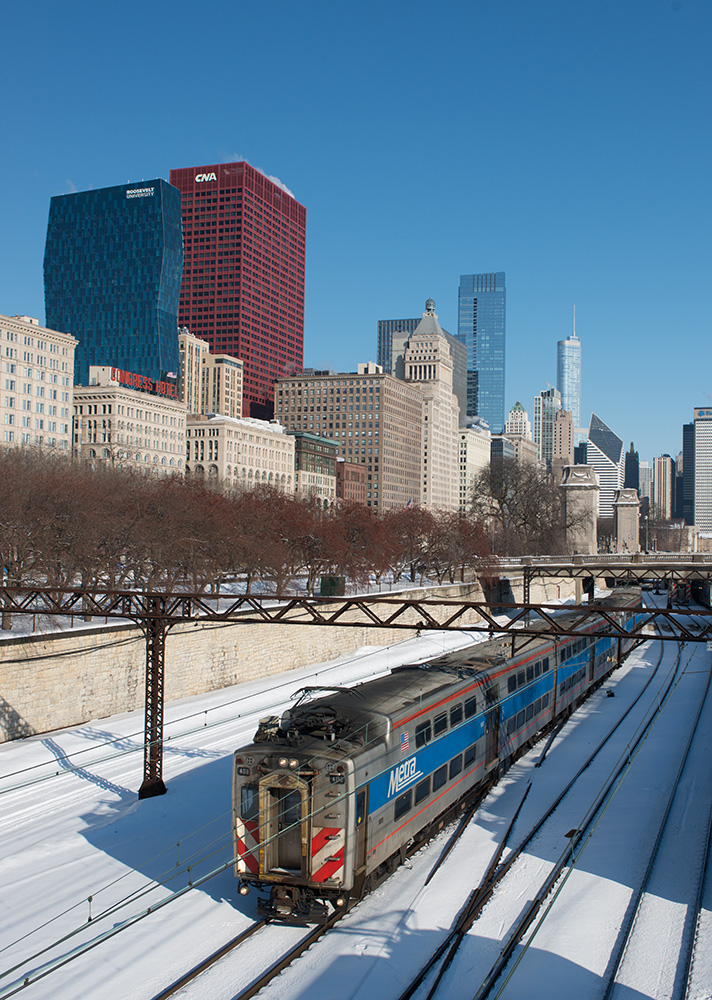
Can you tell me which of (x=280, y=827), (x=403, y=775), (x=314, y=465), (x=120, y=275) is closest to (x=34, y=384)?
(x=314, y=465)

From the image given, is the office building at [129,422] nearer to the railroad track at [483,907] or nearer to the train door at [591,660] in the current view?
the train door at [591,660]

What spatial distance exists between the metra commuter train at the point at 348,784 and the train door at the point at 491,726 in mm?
926

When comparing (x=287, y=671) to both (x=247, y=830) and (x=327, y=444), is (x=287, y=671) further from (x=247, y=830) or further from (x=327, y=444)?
(x=327, y=444)

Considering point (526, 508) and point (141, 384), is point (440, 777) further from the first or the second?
point (141, 384)

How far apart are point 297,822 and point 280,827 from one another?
53 cm

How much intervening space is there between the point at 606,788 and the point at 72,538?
28.9m

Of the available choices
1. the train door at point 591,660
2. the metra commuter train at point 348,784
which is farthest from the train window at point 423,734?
the train door at point 591,660

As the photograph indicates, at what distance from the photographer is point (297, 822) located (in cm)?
1509

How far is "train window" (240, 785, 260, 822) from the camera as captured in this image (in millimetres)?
15531

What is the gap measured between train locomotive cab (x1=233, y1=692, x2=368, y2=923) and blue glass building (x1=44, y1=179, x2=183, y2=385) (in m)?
178

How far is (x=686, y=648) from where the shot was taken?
66.0m

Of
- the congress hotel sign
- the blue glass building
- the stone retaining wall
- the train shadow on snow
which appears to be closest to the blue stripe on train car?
the train shadow on snow

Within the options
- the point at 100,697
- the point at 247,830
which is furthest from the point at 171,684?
the point at 247,830

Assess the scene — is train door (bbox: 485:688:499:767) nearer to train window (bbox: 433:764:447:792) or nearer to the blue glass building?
train window (bbox: 433:764:447:792)
